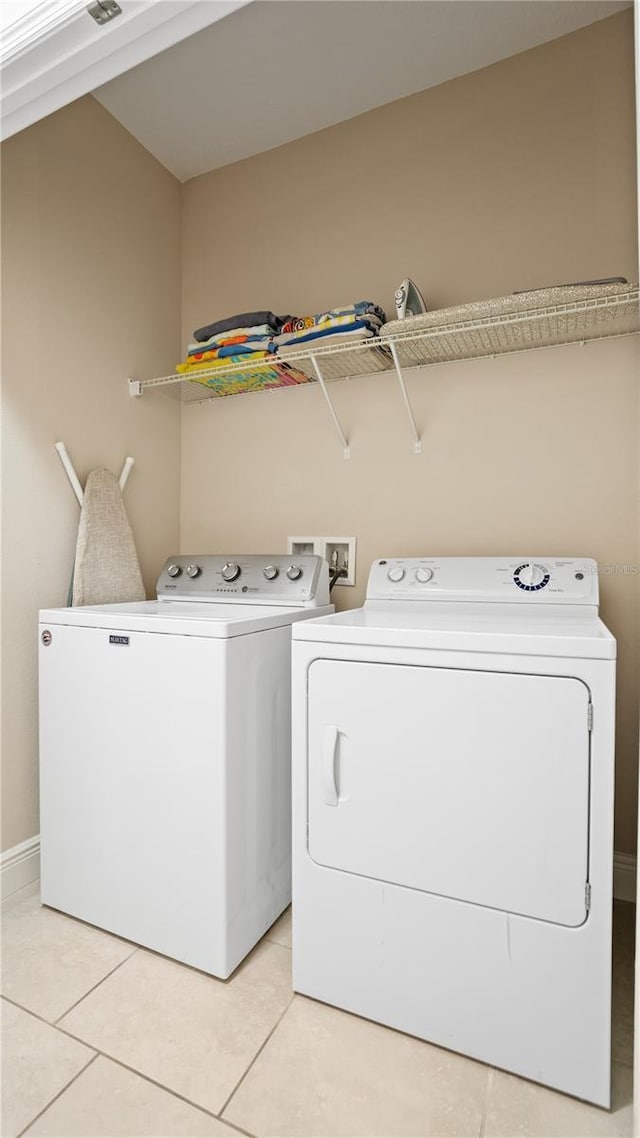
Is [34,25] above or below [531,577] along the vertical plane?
above

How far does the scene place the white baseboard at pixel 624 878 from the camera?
1649mm

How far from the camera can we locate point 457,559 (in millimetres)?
1751

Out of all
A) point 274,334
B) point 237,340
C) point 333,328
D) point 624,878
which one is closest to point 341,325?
point 333,328

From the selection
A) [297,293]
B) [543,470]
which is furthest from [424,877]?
[297,293]

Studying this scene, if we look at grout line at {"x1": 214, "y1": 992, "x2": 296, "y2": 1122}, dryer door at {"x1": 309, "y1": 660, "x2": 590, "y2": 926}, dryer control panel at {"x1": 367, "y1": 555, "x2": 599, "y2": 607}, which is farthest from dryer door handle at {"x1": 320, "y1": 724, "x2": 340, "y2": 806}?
dryer control panel at {"x1": 367, "y1": 555, "x2": 599, "y2": 607}

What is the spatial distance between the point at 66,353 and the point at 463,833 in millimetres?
1858

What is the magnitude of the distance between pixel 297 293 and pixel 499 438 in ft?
3.26

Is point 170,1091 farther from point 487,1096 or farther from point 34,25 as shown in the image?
point 34,25

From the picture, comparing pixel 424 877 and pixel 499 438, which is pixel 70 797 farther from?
pixel 499 438

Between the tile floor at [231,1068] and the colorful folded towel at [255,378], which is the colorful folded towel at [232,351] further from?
the tile floor at [231,1068]

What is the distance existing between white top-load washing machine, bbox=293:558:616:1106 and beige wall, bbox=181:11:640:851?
600mm

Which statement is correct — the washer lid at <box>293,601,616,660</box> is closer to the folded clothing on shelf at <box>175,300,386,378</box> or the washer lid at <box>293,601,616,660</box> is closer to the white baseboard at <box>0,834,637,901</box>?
the white baseboard at <box>0,834,637,901</box>

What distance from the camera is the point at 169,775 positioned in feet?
4.61

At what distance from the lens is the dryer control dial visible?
162cm
